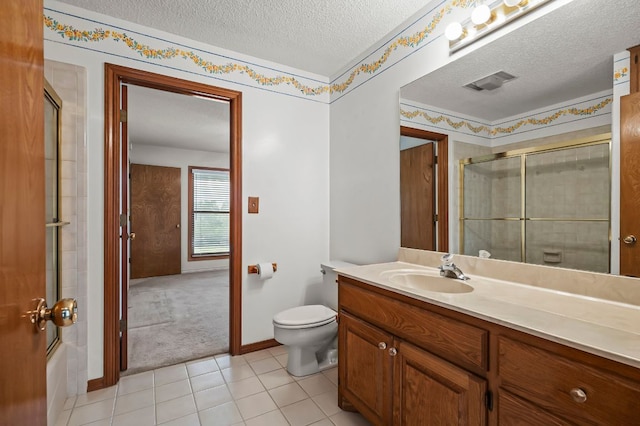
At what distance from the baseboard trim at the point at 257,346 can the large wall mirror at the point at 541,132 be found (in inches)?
65.8

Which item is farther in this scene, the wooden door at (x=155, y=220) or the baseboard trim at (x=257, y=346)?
the wooden door at (x=155, y=220)

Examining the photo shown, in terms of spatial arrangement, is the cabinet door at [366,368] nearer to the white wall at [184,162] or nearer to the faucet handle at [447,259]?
the faucet handle at [447,259]

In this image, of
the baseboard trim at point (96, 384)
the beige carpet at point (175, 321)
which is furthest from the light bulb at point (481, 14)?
the baseboard trim at point (96, 384)

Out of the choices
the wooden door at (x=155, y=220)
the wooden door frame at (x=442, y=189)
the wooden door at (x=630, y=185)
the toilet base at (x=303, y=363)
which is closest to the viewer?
the wooden door at (x=630, y=185)

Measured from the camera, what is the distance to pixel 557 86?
1.30 metres

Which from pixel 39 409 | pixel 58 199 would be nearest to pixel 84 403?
pixel 58 199

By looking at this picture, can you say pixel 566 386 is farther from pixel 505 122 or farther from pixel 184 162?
pixel 184 162

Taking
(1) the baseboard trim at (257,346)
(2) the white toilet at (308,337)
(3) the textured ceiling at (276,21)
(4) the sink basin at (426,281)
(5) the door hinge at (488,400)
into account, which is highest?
(3) the textured ceiling at (276,21)

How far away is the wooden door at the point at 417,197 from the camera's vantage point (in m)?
1.88

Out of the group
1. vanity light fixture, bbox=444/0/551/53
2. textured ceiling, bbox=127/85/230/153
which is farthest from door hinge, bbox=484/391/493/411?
textured ceiling, bbox=127/85/230/153

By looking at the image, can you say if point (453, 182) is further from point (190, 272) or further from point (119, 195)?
point (190, 272)

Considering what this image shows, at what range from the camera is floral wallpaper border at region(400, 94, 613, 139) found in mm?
1199

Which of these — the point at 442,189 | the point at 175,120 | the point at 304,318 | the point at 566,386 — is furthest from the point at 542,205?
the point at 175,120

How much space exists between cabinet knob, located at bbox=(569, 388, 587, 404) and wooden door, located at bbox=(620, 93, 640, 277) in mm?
614
